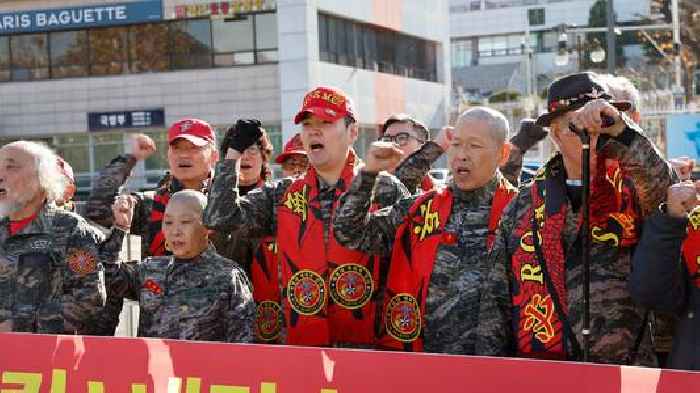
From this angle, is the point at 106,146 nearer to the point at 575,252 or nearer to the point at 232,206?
the point at 232,206

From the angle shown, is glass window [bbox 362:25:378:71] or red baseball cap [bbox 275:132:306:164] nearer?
red baseball cap [bbox 275:132:306:164]

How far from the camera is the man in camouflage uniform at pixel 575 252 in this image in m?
3.89

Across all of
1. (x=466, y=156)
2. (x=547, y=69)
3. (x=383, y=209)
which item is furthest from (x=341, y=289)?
(x=547, y=69)

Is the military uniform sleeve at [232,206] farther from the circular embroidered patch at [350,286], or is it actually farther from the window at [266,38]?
the window at [266,38]

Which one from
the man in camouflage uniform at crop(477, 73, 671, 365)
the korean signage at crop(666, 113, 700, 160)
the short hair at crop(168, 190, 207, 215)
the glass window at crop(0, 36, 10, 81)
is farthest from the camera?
the glass window at crop(0, 36, 10, 81)

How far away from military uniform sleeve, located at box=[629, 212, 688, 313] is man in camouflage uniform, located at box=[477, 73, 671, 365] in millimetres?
159

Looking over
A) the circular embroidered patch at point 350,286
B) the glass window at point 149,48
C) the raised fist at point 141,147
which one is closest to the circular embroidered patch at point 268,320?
the circular embroidered patch at point 350,286

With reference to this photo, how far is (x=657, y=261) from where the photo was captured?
3.71 m

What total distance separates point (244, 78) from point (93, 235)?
29.7 meters

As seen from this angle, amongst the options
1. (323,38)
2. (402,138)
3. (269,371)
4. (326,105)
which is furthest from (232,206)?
(323,38)

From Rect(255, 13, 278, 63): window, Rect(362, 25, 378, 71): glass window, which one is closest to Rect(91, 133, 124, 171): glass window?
Rect(255, 13, 278, 63): window

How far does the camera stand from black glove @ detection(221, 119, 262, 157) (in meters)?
4.80

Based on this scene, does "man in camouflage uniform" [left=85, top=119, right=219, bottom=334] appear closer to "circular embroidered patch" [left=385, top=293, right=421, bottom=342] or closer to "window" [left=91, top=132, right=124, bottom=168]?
"circular embroidered patch" [left=385, top=293, right=421, bottom=342]

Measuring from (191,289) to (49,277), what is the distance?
26.9 inches
